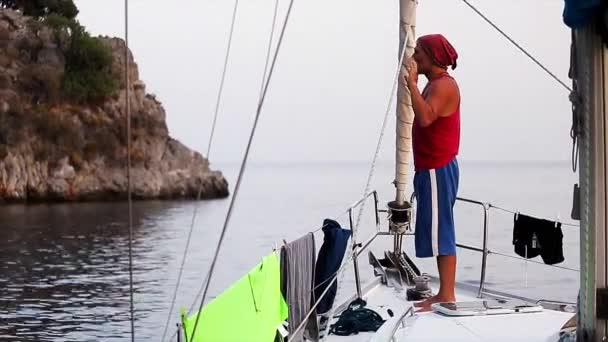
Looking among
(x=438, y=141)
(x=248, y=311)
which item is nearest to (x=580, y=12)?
(x=248, y=311)

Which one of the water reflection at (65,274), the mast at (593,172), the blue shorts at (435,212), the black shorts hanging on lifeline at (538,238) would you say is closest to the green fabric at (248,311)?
the blue shorts at (435,212)

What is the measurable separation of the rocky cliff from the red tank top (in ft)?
236

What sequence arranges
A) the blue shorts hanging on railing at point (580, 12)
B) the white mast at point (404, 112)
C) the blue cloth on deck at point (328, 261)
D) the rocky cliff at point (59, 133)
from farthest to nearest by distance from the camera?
the rocky cliff at point (59, 133), the white mast at point (404, 112), the blue cloth on deck at point (328, 261), the blue shorts hanging on railing at point (580, 12)

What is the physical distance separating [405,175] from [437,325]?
290 centimetres

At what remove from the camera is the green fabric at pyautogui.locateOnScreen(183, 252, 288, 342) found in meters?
4.65

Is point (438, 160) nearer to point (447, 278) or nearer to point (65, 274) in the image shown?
point (447, 278)

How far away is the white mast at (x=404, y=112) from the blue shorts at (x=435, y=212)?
127cm

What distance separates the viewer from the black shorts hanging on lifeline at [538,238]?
25.4 ft

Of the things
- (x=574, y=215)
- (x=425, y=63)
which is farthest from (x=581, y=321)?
(x=425, y=63)

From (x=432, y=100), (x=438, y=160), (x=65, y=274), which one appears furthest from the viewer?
(x=65, y=274)

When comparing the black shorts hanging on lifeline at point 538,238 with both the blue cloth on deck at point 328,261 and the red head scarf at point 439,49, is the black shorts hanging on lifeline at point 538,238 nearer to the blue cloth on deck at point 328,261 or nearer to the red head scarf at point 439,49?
the blue cloth on deck at point 328,261

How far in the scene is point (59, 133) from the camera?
79.8 metres

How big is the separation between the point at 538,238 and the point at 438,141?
2.06 m

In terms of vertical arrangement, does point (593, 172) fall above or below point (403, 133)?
below
